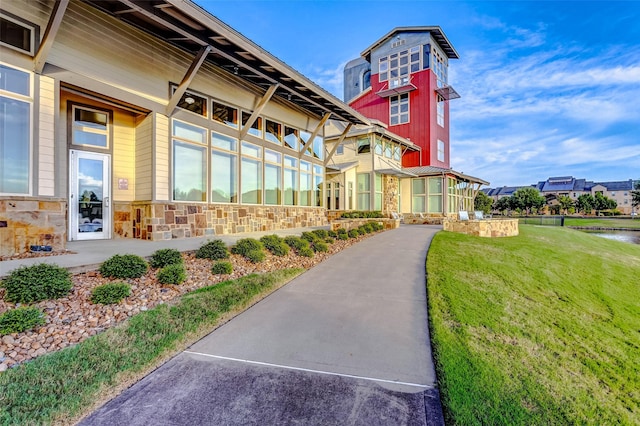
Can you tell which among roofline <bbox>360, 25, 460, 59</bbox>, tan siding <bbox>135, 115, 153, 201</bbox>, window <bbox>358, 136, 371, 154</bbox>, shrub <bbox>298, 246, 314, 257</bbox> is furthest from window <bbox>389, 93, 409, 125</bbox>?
tan siding <bbox>135, 115, 153, 201</bbox>

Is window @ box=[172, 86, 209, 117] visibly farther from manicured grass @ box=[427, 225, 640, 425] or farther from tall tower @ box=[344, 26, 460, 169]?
tall tower @ box=[344, 26, 460, 169]

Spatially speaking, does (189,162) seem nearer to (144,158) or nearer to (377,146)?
(144,158)

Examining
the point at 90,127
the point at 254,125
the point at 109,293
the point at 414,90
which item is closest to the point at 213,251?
the point at 109,293

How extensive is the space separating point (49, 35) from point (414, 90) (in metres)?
21.5

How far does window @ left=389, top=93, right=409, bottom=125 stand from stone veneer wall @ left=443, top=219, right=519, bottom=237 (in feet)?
40.1

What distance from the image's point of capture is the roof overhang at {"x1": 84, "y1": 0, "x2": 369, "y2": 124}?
6098 mm

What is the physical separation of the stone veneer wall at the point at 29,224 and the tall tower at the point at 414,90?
21.2 meters

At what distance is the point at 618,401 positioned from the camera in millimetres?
2686

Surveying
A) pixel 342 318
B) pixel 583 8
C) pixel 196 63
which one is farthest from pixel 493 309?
pixel 583 8

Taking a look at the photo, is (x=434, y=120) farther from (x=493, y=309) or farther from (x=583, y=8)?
(x=493, y=309)

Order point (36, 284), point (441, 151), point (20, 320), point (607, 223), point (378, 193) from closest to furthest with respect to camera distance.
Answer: point (20, 320)
point (36, 284)
point (378, 193)
point (441, 151)
point (607, 223)

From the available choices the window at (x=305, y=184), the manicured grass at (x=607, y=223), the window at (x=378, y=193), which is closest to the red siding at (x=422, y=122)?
the window at (x=378, y=193)

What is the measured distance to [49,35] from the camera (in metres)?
5.28

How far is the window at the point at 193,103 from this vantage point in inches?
325
